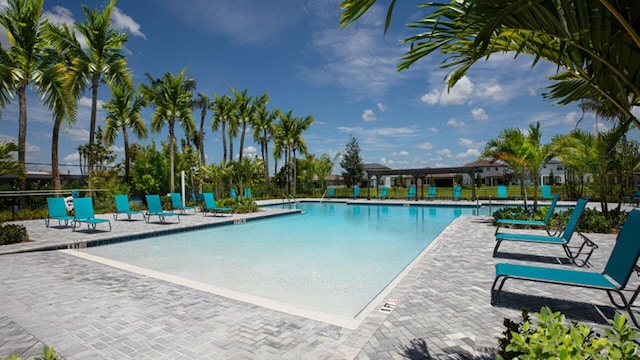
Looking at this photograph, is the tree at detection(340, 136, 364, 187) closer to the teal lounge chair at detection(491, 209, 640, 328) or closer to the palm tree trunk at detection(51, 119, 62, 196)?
the palm tree trunk at detection(51, 119, 62, 196)

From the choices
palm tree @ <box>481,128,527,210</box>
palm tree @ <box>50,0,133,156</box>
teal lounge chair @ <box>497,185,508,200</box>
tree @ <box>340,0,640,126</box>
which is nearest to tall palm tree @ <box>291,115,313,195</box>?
palm tree @ <box>50,0,133,156</box>

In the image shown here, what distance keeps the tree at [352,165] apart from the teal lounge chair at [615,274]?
42.7m

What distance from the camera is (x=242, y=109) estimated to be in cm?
2983

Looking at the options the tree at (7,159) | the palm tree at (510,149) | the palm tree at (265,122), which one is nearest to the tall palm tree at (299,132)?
the palm tree at (265,122)

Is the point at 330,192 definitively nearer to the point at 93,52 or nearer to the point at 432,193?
the point at 432,193

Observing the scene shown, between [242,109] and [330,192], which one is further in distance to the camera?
[330,192]

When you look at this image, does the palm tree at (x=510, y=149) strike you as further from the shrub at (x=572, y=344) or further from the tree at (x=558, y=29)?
the shrub at (x=572, y=344)

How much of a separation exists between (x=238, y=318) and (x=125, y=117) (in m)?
21.5

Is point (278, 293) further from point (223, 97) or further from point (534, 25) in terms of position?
point (223, 97)

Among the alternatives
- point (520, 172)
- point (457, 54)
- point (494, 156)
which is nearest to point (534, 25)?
point (457, 54)

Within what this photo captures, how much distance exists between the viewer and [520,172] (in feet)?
40.5

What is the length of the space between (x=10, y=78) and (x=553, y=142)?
19.9 metres

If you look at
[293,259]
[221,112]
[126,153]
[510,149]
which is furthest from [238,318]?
[221,112]

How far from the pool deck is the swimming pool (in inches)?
36.9
